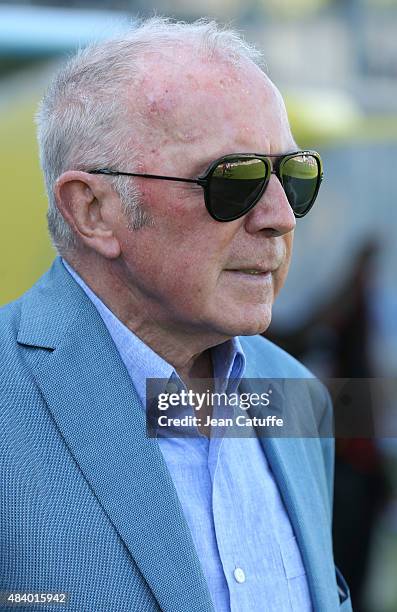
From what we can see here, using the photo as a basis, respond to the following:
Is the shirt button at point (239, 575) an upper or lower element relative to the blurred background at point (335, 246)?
lower

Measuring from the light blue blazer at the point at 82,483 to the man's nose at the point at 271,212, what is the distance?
329 millimetres

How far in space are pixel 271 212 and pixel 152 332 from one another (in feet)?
1.02

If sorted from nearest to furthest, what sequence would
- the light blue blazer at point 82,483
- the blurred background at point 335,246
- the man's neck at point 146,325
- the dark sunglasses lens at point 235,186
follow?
1. the light blue blazer at point 82,483
2. the dark sunglasses lens at point 235,186
3. the man's neck at point 146,325
4. the blurred background at point 335,246

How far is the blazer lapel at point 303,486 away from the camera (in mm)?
1759

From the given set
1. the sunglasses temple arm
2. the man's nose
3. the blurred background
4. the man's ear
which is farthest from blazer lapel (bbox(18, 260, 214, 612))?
the blurred background

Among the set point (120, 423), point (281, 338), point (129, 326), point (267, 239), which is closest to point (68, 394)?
point (120, 423)

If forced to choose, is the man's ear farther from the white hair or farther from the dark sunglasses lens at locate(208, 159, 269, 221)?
the dark sunglasses lens at locate(208, 159, 269, 221)

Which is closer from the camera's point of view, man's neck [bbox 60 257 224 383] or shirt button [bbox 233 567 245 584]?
shirt button [bbox 233 567 245 584]

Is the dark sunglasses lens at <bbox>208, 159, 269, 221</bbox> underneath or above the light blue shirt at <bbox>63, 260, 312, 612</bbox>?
above

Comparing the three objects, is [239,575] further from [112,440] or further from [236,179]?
[236,179]

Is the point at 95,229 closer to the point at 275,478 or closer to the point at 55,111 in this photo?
the point at 55,111

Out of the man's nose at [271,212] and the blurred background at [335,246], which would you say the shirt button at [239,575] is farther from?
the blurred background at [335,246]

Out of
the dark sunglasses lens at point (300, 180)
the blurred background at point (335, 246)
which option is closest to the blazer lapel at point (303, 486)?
the dark sunglasses lens at point (300, 180)

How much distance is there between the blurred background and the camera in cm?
438
